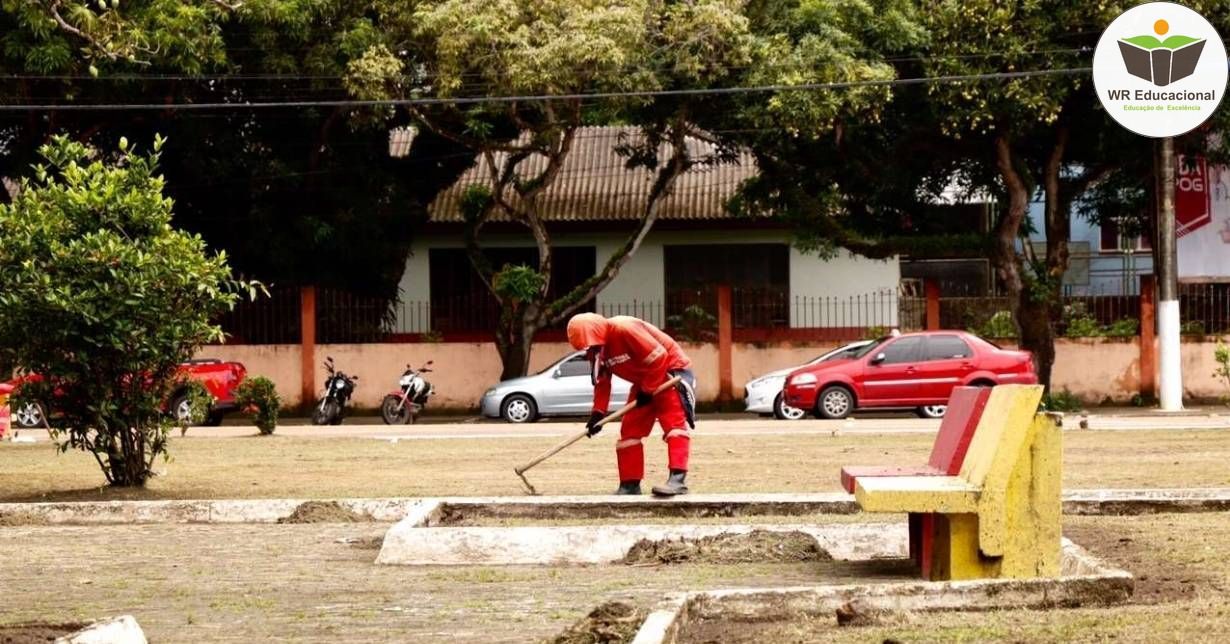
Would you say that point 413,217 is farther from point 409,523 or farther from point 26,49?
point 409,523

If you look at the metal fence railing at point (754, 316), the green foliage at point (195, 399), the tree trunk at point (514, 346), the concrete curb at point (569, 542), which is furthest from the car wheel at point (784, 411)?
the concrete curb at point (569, 542)

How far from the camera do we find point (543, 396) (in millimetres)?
31203

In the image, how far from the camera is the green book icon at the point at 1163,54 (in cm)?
2700

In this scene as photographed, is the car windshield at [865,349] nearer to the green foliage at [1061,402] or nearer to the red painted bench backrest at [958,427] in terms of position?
the green foliage at [1061,402]

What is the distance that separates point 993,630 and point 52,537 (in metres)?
7.08

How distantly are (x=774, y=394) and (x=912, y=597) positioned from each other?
73.7 feet

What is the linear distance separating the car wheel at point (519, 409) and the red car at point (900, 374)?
14.4 feet

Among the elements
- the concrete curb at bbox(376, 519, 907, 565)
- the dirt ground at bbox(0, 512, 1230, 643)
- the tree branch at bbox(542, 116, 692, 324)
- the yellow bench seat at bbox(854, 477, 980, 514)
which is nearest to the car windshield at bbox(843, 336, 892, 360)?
the tree branch at bbox(542, 116, 692, 324)

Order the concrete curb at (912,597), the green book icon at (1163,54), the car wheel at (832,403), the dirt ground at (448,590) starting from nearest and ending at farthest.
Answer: the dirt ground at (448,590) < the concrete curb at (912,597) < the green book icon at (1163,54) < the car wheel at (832,403)

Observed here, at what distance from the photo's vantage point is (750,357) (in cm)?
3450

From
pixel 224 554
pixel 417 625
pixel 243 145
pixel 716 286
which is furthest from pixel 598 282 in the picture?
pixel 417 625

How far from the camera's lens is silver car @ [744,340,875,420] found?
29952 millimetres

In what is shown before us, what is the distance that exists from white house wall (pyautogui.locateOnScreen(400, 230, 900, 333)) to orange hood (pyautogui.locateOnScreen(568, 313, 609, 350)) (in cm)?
2565

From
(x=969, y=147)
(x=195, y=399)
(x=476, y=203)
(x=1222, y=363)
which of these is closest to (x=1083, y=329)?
(x=1222, y=363)
